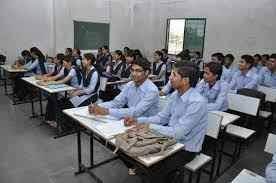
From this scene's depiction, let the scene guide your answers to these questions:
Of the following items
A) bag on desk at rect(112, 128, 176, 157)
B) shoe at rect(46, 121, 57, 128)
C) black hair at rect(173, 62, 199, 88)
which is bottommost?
shoe at rect(46, 121, 57, 128)

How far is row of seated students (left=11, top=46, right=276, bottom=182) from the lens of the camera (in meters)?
1.96

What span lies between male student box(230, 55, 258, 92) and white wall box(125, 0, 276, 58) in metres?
2.01

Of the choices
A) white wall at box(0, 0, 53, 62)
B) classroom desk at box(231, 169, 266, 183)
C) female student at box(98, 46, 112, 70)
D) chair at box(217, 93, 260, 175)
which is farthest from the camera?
female student at box(98, 46, 112, 70)

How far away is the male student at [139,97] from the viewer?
8.03 feet

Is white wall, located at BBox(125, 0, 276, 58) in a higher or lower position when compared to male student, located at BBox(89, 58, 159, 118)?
higher

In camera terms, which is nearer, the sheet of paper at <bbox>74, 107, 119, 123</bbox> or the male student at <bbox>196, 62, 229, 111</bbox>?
the sheet of paper at <bbox>74, 107, 119, 123</bbox>

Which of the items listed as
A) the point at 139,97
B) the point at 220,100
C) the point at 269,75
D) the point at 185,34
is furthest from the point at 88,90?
the point at 185,34

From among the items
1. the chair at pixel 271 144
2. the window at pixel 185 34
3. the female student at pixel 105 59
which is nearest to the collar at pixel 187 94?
the chair at pixel 271 144

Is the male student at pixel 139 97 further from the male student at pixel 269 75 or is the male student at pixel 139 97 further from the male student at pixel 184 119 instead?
the male student at pixel 269 75

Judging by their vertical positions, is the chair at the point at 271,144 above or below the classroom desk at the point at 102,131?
below

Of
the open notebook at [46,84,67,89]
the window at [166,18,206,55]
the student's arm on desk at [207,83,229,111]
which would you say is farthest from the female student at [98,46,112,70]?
the student's arm on desk at [207,83,229,111]

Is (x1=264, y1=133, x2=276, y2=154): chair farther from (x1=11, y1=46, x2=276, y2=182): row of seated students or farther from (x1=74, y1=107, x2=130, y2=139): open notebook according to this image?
(x1=74, y1=107, x2=130, y2=139): open notebook

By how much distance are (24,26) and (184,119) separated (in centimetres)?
692

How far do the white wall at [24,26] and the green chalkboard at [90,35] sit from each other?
0.87 metres
